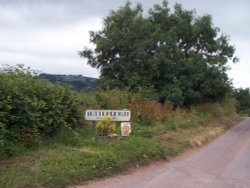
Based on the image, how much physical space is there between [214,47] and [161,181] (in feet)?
74.5

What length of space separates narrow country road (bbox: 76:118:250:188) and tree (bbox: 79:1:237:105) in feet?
44.1

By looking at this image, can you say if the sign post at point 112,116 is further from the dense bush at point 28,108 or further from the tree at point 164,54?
the tree at point 164,54

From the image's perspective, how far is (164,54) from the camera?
28.4 m

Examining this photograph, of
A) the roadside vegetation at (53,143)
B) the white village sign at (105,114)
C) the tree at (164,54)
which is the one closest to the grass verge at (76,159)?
the roadside vegetation at (53,143)

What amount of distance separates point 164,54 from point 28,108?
1798cm

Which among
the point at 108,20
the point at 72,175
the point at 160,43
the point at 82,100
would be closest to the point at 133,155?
the point at 72,175

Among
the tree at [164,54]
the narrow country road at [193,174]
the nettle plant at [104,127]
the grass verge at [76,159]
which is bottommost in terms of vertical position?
the narrow country road at [193,174]

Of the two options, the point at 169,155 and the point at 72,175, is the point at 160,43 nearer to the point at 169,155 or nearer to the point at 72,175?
the point at 169,155

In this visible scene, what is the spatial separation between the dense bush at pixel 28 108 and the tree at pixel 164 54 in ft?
50.7

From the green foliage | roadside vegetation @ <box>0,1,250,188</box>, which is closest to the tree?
roadside vegetation @ <box>0,1,250,188</box>

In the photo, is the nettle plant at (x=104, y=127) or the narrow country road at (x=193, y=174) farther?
the nettle plant at (x=104, y=127)

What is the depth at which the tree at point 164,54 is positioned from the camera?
28.8 m

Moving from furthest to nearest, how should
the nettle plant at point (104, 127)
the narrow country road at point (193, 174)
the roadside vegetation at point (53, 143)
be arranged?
the nettle plant at point (104, 127) → the narrow country road at point (193, 174) → the roadside vegetation at point (53, 143)

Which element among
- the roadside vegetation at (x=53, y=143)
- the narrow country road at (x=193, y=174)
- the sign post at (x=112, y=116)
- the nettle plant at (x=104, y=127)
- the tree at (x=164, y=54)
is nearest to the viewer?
the roadside vegetation at (x=53, y=143)
